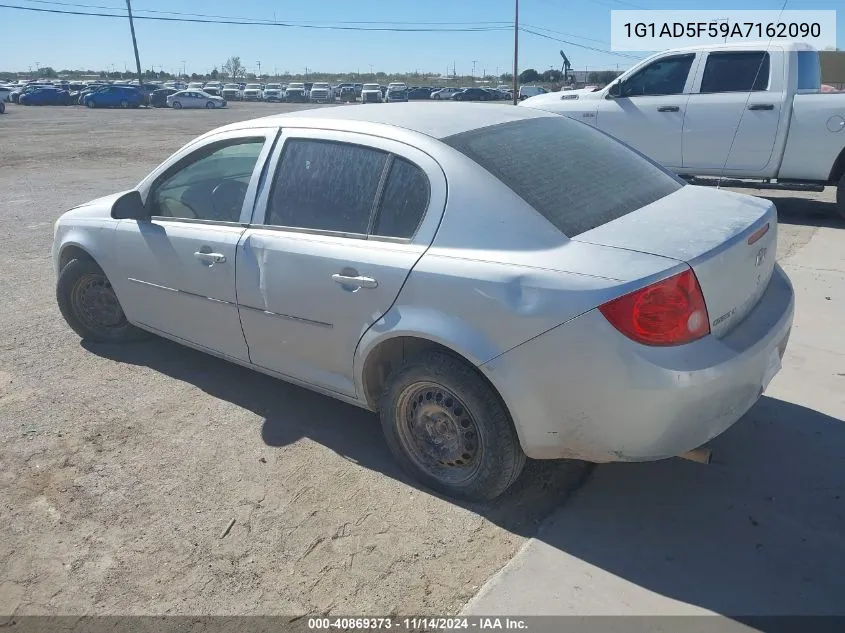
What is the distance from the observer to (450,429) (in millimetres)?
3154

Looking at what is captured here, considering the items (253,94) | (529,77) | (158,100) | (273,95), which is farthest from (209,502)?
(529,77)

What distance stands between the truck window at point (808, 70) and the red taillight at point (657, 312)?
7.15 m

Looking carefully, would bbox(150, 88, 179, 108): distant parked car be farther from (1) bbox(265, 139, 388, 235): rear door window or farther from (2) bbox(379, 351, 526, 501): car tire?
(2) bbox(379, 351, 526, 501): car tire

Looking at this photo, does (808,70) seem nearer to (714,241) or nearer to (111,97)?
(714,241)

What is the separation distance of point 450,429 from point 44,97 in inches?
2320

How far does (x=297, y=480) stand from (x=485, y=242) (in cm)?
149

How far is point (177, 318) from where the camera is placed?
13.9ft

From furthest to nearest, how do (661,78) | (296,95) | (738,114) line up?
1. (296,95)
2. (661,78)
3. (738,114)

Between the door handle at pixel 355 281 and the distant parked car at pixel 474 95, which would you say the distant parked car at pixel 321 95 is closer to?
the distant parked car at pixel 474 95

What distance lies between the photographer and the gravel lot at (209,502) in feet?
8.95

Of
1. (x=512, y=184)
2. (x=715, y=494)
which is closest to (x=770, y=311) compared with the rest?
(x=715, y=494)

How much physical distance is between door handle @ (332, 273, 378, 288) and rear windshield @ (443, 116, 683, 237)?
0.70 m

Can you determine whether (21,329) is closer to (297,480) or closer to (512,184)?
(297,480)

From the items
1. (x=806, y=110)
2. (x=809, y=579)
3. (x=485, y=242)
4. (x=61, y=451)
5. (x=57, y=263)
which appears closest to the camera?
(x=809, y=579)
